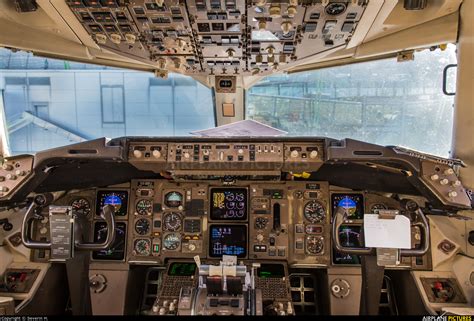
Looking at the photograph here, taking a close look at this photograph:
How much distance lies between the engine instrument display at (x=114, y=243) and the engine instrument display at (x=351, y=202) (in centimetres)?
189

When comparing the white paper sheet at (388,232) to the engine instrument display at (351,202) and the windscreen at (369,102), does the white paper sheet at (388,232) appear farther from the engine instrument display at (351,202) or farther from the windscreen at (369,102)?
the windscreen at (369,102)

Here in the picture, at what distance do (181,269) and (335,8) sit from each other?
235cm

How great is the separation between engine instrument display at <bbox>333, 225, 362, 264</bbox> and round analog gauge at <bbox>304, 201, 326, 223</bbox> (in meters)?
0.21

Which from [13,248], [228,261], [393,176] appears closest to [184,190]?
[228,261]

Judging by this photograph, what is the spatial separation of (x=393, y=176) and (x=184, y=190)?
5.81 ft

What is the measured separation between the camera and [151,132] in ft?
14.8

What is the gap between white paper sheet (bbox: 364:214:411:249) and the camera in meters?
2.02

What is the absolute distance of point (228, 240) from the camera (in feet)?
10.8

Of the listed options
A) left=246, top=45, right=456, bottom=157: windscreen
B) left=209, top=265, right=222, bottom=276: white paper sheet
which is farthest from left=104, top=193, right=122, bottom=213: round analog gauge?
left=246, top=45, right=456, bottom=157: windscreen

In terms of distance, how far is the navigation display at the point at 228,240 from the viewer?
3289mm

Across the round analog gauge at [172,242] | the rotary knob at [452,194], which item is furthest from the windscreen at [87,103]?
the rotary knob at [452,194]

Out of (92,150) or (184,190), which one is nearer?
(92,150)

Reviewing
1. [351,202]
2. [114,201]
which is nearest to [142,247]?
[114,201]

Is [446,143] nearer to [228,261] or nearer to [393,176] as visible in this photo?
[393,176]
